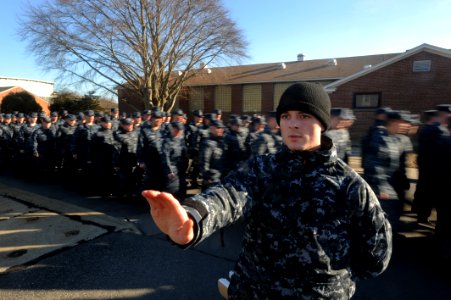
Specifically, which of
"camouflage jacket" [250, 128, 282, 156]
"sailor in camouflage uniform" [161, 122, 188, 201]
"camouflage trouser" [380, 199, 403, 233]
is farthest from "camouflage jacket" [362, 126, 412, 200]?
"sailor in camouflage uniform" [161, 122, 188, 201]

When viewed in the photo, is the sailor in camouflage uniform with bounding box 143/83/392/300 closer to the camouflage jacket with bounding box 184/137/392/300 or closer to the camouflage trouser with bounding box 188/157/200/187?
the camouflage jacket with bounding box 184/137/392/300

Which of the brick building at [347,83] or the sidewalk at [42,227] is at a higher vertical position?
the brick building at [347,83]

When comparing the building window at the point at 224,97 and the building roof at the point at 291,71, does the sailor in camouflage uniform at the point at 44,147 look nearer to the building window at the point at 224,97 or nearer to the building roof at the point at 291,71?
the building roof at the point at 291,71

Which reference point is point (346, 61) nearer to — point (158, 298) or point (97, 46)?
point (97, 46)

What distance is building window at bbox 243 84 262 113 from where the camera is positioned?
26156 millimetres

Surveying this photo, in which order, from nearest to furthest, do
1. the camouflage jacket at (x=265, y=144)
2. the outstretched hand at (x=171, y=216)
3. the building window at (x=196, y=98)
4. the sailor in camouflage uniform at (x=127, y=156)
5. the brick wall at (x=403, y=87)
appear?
1. the outstretched hand at (x=171, y=216)
2. the camouflage jacket at (x=265, y=144)
3. the sailor in camouflage uniform at (x=127, y=156)
4. the brick wall at (x=403, y=87)
5. the building window at (x=196, y=98)

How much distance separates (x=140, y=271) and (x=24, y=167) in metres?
8.36

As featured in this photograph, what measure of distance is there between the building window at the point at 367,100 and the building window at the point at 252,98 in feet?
26.9

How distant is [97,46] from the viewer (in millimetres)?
21516

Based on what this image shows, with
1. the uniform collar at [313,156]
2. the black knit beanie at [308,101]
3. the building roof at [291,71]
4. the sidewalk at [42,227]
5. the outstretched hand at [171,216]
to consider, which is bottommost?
the sidewalk at [42,227]

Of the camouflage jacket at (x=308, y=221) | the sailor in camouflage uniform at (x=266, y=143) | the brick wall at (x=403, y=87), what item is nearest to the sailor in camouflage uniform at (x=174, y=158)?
the sailor in camouflage uniform at (x=266, y=143)

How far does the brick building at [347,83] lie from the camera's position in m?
18.1

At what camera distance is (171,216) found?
1067 millimetres

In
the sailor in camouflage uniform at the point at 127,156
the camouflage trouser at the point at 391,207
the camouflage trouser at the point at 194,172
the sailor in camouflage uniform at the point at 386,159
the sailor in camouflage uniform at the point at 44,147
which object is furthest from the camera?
the sailor in camouflage uniform at the point at 44,147
